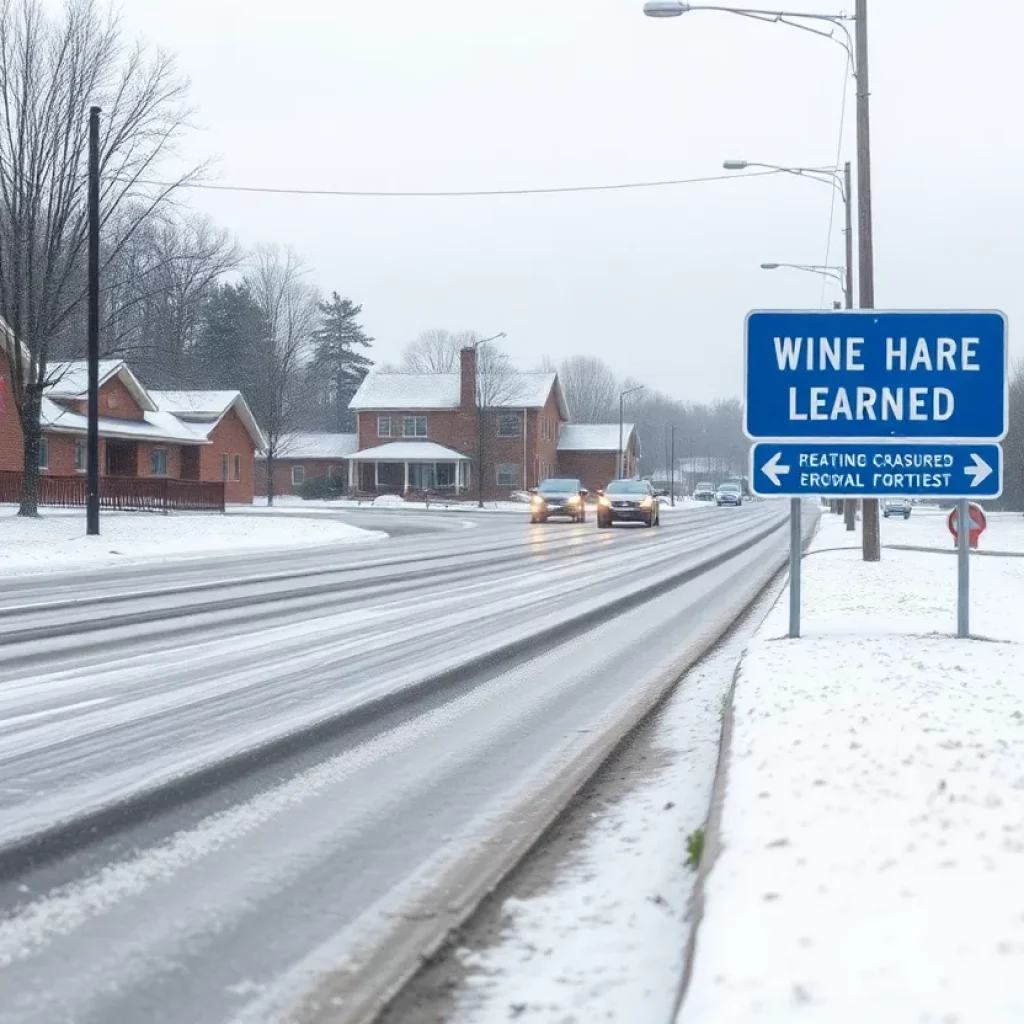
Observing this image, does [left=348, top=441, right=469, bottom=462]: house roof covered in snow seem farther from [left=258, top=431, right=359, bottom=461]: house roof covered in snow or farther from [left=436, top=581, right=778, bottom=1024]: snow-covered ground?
[left=436, top=581, right=778, bottom=1024]: snow-covered ground

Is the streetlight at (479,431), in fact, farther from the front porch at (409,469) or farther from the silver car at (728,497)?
the silver car at (728,497)

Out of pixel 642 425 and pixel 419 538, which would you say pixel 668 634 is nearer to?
pixel 419 538

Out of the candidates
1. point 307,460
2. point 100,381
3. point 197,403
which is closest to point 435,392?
point 307,460

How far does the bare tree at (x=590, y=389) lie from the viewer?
536 feet

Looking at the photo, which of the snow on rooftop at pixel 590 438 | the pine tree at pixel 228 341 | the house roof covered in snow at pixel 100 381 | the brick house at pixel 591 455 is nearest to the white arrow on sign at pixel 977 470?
the house roof covered in snow at pixel 100 381

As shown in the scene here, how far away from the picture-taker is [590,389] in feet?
568

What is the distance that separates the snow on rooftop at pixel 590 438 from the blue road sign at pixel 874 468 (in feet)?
275

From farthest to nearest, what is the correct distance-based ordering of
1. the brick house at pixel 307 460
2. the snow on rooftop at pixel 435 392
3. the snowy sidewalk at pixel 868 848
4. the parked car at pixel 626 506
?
1. the brick house at pixel 307 460
2. the snow on rooftop at pixel 435 392
3. the parked car at pixel 626 506
4. the snowy sidewalk at pixel 868 848

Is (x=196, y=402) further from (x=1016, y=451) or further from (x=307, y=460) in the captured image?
(x=1016, y=451)

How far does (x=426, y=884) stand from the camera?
16.2 feet

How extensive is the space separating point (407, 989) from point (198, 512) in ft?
137

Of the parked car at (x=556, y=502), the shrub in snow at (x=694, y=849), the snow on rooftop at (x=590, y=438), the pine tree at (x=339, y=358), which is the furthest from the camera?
the pine tree at (x=339, y=358)

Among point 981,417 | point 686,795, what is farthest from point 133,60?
point 686,795

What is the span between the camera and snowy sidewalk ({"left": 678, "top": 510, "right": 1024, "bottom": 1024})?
3.35m
